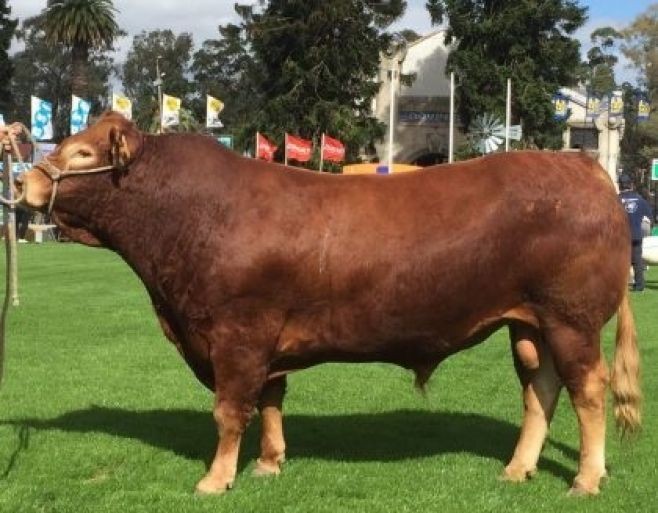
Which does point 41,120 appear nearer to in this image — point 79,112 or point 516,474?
point 79,112

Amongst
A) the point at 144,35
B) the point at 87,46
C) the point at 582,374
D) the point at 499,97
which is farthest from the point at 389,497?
the point at 144,35

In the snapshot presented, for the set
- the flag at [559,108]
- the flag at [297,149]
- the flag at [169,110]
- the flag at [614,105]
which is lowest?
the flag at [297,149]

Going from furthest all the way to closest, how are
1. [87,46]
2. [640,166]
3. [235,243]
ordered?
[640,166] < [87,46] < [235,243]

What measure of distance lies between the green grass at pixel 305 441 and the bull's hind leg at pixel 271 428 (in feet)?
0.39

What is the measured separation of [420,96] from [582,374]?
65.8 m

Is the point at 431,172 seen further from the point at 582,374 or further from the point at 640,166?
the point at 640,166

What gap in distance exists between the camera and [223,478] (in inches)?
231

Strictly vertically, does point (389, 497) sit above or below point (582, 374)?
below

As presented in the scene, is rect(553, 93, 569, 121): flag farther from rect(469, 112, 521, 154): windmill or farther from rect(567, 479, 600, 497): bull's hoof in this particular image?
rect(567, 479, 600, 497): bull's hoof

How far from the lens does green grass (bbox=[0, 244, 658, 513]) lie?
5727 mm

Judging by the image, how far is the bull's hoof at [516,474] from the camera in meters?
6.14

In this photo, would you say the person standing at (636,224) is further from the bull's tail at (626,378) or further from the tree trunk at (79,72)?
the tree trunk at (79,72)

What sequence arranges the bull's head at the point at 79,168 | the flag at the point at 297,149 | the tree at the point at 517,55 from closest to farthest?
1. the bull's head at the point at 79,168
2. the flag at the point at 297,149
3. the tree at the point at 517,55

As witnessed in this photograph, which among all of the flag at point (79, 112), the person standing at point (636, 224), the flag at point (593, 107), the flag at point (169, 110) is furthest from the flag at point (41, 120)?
the flag at point (593, 107)
